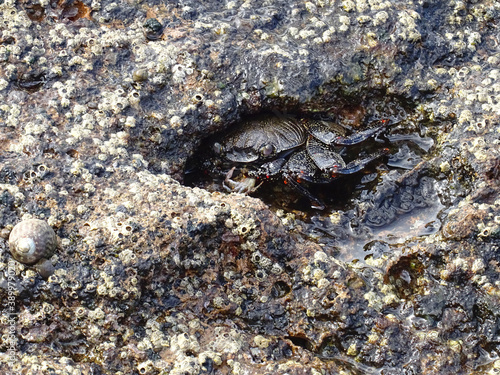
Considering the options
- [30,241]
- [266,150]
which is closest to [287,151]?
[266,150]

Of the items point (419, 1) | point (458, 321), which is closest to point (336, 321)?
point (458, 321)

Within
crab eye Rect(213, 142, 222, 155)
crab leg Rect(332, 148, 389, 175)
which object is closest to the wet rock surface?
crab leg Rect(332, 148, 389, 175)

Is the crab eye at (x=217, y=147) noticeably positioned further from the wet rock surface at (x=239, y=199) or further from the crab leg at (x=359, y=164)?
the crab leg at (x=359, y=164)

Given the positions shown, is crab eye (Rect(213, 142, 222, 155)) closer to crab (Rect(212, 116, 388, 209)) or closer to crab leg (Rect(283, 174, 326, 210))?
crab (Rect(212, 116, 388, 209))

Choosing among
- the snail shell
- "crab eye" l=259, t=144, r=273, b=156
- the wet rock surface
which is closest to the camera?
the snail shell

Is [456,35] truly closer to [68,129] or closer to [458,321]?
[458,321]

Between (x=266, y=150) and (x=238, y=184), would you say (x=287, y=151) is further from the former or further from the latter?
(x=238, y=184)
